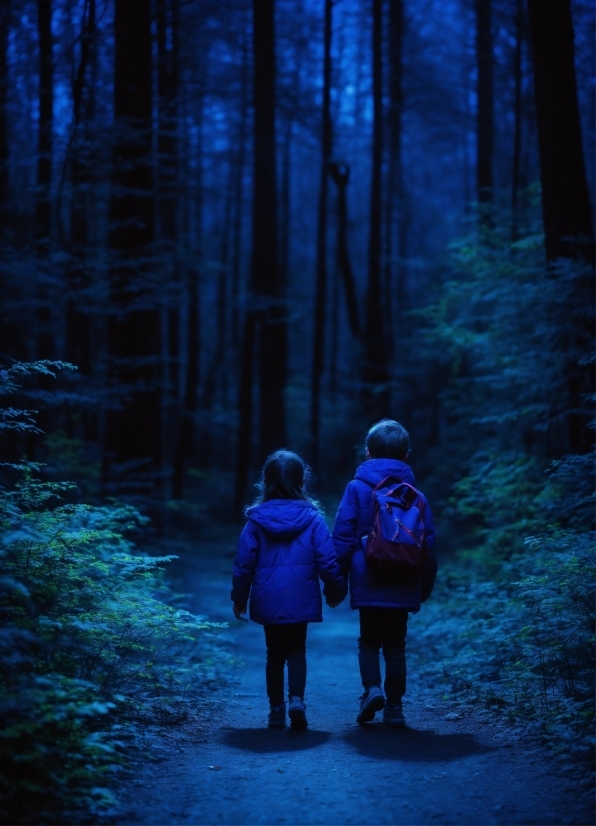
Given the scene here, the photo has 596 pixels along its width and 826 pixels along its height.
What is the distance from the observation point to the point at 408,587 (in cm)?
573

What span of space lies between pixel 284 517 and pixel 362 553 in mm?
627

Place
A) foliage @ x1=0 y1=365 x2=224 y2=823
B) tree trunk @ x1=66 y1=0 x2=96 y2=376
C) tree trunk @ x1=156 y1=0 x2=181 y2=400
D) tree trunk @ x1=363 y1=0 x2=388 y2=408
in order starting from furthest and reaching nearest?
tree trunk @ x1=363 y1=0 x2=388 y2=408, tree trunk @ x1=156 y1=0 x2=181 y2=400, tree trunk @ x1=66 y1=0 x2=96 y2=376, foliage @ x1=0 y1=365 x2=224 y2=823

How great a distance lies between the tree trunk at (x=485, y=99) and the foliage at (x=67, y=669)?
48.0ft

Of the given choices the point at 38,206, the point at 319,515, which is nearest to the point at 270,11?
the point at 38,206

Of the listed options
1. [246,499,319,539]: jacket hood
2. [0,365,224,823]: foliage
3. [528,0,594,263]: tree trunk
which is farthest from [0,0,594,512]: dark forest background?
[246,499,319,539]: jacket hood

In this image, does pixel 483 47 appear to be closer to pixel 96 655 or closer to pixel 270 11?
pixel 270 11

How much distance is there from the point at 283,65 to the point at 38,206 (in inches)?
549

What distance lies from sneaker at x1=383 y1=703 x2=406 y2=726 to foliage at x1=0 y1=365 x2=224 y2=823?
1.61 m

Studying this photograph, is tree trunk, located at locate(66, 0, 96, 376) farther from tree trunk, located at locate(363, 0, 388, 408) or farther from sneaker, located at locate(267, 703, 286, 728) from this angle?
tree trunk, located at locate(363, 0, 388, 408)

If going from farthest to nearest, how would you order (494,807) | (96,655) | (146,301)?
(146,301)
(96,655)
(494,807)

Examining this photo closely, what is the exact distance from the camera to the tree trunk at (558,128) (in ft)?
30.8

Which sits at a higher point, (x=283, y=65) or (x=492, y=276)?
(x=283, y=65)

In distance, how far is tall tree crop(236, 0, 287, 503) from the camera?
52.7 feet

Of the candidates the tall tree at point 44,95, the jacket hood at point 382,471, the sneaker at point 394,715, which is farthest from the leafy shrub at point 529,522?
the tall tree at point 44,95
